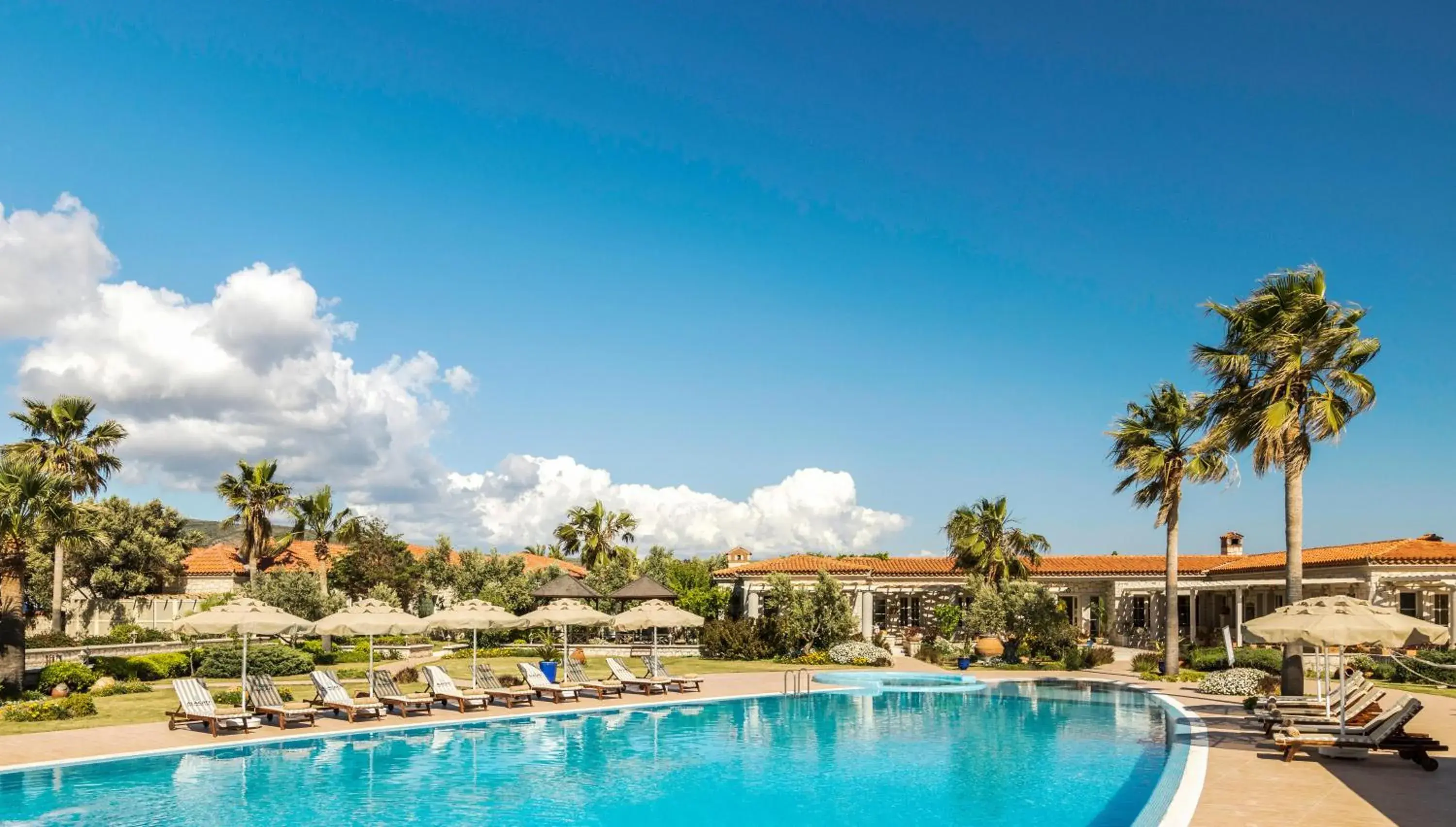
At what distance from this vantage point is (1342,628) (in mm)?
15555

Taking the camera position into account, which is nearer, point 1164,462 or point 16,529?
point 16,529

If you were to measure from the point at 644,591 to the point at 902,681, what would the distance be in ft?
31.8

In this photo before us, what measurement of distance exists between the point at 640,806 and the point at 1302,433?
15624 millimetres

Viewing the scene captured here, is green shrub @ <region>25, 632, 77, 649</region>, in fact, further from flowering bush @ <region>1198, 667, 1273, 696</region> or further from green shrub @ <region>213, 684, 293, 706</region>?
flowering bush @ <region>1198, 667, 1273, 696</region>

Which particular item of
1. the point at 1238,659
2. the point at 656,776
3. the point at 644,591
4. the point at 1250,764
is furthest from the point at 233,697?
the point at 1238,659

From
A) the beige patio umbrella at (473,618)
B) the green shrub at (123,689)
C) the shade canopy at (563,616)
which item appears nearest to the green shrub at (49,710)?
the green shrub at (123,689)

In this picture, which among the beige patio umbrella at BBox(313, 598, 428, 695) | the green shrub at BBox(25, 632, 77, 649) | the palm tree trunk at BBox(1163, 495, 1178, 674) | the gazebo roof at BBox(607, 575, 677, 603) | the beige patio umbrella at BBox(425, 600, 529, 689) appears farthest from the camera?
the gazebo roof at BBox(607, 575, 677, 603)

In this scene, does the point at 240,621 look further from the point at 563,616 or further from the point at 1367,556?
the point at 1367,556

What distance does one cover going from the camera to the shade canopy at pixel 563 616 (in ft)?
91.5

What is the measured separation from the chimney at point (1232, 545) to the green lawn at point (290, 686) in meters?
26.2

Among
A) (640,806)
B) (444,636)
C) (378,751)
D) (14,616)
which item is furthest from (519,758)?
(444,636)

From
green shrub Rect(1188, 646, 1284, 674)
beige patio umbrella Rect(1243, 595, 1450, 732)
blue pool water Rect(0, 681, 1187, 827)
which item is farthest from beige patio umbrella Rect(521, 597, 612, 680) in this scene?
green shrub Rect(1188, 646, 1284, 674)

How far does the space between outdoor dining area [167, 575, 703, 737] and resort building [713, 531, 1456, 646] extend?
12.6 m

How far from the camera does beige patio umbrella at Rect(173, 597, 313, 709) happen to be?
67.6 ft
